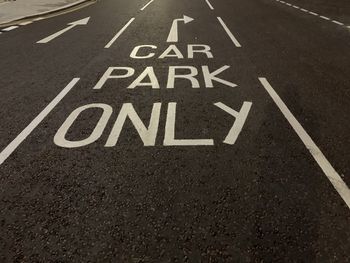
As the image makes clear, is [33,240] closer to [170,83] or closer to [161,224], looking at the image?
[161,224]

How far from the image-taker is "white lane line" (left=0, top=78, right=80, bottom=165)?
4219 mm

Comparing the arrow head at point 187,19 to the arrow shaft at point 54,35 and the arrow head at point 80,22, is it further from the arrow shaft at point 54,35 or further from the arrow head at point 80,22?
the arrow shaft at point 54,35

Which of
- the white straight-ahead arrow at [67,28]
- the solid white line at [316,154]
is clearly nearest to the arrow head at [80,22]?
the white straight-ahead arrow at [67,28]

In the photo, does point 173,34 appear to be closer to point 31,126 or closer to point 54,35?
point 54,35

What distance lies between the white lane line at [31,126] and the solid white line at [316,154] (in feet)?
12.4

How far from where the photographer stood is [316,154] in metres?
4.11

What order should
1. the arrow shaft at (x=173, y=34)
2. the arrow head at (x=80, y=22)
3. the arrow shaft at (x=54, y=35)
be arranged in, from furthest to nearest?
1. the arrow head at (x=80, y=22)
2. the arrow shaft at (x=173, y=34)
3. the arrow shaft at (x=54, y=35)

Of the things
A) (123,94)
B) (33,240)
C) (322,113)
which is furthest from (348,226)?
(123,94)

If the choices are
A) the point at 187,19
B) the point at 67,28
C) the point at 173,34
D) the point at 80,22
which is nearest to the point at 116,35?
the point at 173,34

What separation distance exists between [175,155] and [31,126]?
229 cm

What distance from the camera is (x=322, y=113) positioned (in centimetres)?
515

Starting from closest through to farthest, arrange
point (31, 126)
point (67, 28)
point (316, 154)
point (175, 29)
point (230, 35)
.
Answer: point (316, 154), point (31, 126), point (230, 35), point (175, 29), point (67, 28)

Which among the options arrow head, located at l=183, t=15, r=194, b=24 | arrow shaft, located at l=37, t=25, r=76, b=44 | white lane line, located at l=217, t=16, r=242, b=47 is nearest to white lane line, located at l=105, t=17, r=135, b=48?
arrow shaft, located at l=37, t=25, r=76, b=44

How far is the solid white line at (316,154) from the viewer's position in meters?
3.50
